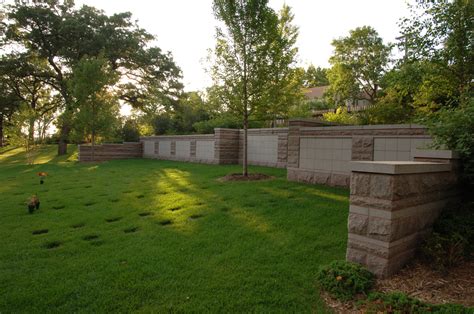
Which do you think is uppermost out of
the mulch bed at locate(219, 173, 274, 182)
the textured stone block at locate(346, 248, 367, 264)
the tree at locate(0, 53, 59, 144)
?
the tree at locate(0, 53, 59, 144)

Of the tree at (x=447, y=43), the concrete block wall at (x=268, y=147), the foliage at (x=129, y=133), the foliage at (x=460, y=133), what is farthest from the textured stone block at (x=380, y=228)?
the foliage at (x=129, y=133)

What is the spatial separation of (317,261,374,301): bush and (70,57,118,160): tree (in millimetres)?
18449

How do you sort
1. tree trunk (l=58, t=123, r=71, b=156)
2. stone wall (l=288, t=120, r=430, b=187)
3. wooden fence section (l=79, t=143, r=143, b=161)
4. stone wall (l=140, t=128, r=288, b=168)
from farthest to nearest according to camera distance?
tree trunk (l=58, t=123, r=71, b=156), wooden fence section (l=79, t=143, r=143, b=161), stone wall (l=140, t=128, r=288, b=168), stone wall (l=288, t=120, r=430, b=187)

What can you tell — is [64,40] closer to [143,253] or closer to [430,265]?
[143,253]

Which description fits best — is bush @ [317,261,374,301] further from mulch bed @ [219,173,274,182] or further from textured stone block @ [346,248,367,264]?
mulch bed @ [219,173,274,182]

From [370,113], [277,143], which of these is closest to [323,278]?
[277,143]

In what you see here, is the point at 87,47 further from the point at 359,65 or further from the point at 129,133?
the point at 359,65

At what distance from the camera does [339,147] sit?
7.75 m

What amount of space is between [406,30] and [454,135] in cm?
522

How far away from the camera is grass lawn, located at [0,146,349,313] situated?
9.43 feet

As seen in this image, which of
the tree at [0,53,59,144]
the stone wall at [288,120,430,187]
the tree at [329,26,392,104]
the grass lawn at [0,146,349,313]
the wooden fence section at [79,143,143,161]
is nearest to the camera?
the grass lawn at [0,146,349,313]

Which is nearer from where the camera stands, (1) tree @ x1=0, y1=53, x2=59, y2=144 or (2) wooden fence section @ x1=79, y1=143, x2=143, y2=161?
(2) wooden fence section @ x1=79, y1=143, x2=143, y2=161

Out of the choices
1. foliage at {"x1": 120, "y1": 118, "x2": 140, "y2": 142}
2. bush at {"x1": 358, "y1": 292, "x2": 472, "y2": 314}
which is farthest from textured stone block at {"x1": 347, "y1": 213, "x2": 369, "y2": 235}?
foliage at {"x1": 120, "y1": 118, "x2": 140, "y2": 142}

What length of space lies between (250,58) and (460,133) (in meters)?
6.59
